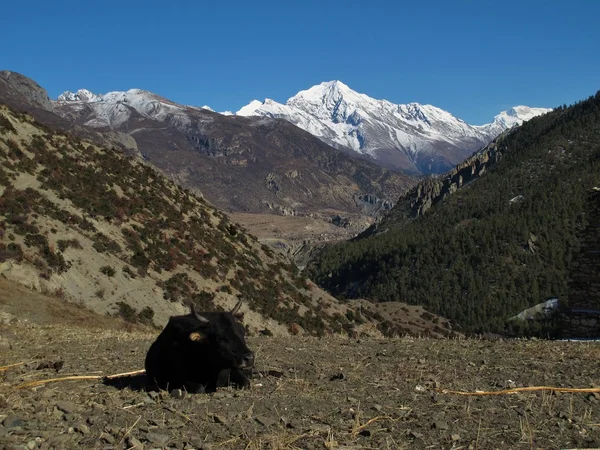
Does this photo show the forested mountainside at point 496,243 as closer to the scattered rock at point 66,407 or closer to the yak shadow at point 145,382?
the yak shadow at point 145,382

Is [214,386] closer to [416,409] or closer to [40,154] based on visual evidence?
[416,409]

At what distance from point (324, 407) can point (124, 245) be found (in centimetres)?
3253

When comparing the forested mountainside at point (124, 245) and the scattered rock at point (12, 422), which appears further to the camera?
the forested mountainside at point (124, 245)

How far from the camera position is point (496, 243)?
96.7 meters

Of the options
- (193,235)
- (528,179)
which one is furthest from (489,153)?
(193,235)

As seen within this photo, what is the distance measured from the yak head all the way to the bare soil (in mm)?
549

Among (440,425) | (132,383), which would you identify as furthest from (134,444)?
(132,383)

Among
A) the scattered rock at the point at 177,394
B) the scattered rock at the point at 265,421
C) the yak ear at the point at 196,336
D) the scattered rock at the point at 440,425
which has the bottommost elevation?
the scattered rock at the point at 177,394

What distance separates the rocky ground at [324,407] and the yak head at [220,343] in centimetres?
49

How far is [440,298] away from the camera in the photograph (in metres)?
90.3

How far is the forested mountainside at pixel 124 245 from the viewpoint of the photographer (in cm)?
3103

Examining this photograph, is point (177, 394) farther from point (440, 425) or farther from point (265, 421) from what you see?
point (440, 425)

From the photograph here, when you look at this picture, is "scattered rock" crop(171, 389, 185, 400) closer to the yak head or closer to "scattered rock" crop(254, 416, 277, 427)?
the yak head

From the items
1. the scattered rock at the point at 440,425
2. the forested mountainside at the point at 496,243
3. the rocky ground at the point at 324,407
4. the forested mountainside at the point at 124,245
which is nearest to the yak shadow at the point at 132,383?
the rocky ground at the point at 324,407
